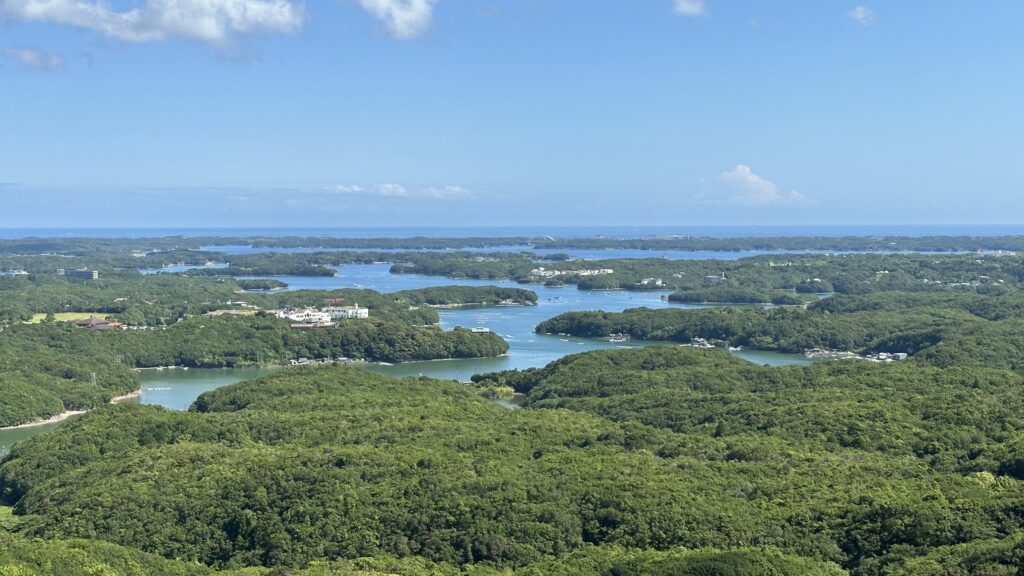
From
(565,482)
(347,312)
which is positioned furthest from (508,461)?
(347,312)

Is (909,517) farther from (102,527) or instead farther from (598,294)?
(598,294)

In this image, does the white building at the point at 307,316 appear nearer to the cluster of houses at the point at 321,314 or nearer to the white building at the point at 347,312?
the cluster of houses at the point at 321,314

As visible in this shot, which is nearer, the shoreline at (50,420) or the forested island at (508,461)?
the forested island at (508,461)

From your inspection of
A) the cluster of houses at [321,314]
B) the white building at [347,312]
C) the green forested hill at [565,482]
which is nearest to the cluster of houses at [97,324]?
the cluster of houses at [321,314]

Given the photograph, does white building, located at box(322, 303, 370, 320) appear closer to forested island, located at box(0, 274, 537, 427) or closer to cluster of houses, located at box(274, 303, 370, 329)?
cluster of houses, located at box(274, 303, 370, 329)

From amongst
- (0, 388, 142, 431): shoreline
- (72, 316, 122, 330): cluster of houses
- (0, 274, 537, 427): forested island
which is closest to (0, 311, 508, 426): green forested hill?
(0, 274, 537, 427): forested island

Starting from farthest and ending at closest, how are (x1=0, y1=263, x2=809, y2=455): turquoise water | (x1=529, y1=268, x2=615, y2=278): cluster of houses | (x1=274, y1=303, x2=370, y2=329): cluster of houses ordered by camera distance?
(x1=529, y1=268, x2=615, y2=278): cluster of houses < (x1=274, y1=303, x2=370, y2=329): cluster of houses < (x1=0, y1=263, x2=809, y2=455): turquoise water

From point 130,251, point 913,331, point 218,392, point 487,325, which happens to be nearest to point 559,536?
point 218,392

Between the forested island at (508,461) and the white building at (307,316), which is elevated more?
the forested island at (508,461)
